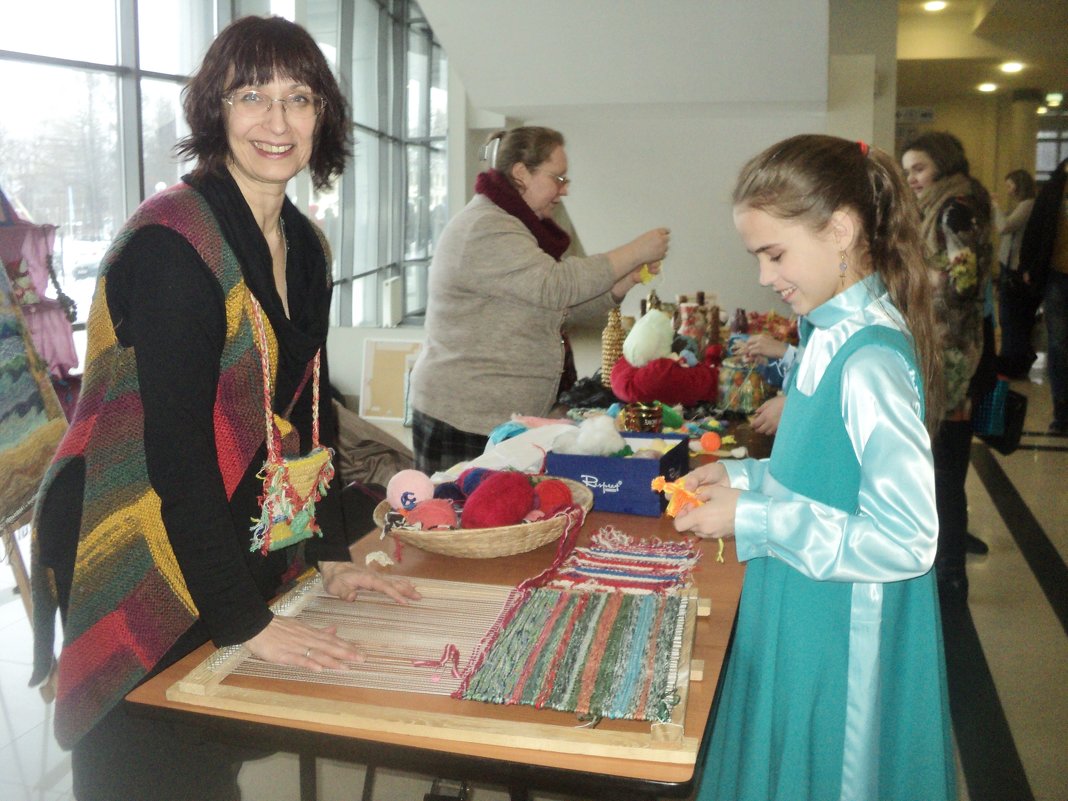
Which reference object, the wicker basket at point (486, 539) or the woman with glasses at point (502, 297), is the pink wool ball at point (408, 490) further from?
the woman with glasses at point (502, 297)

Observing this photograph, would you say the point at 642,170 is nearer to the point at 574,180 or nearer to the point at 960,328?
the point at 574,180

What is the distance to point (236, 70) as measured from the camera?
1188 mm

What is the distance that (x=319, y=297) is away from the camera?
1319mm

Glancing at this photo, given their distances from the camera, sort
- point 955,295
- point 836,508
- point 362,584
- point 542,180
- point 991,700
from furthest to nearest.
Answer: point 955,295 → point 991,700 → point 542,180 → point 362,584 → point 836,508

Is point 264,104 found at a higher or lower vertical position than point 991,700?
higher

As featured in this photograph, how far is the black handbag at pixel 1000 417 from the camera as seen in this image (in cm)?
337

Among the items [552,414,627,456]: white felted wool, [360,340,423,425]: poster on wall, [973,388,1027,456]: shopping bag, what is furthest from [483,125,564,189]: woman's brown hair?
[360,340,423,425]: poster on wall

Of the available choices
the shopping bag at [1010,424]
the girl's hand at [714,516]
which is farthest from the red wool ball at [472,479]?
the shopping bag at [1010,424]

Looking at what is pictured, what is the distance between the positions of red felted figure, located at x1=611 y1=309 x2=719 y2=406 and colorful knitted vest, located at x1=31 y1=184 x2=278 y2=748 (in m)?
1.50

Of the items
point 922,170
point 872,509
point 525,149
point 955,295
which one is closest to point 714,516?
point 872,509

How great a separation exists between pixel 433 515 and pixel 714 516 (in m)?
0.46

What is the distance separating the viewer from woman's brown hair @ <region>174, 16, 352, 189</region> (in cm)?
119

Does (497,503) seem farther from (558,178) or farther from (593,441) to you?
(558,178)

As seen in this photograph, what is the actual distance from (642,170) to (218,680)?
167 inches
